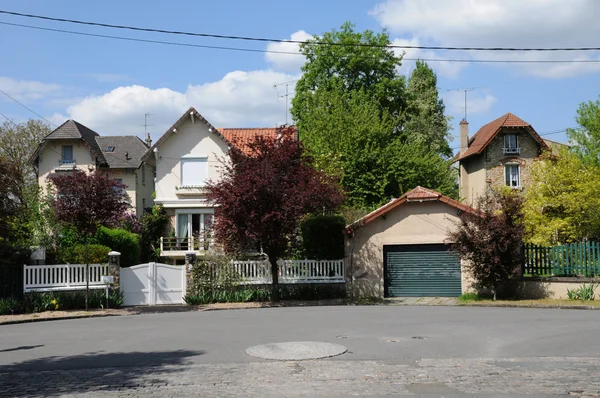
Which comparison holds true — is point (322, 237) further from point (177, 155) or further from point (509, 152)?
point (509, 152)

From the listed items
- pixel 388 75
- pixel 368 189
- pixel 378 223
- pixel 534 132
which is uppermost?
pixel 388 75

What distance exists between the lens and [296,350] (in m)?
11.7

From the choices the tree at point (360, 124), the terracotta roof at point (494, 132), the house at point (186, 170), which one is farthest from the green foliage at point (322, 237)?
the terracotta roof at point (494, 132)

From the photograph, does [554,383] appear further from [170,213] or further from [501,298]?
[170,213]

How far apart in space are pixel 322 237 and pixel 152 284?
7.05 metres

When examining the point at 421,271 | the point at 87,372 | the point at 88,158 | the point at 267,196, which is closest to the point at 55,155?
the point at 88,158

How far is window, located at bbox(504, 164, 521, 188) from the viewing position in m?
45.6

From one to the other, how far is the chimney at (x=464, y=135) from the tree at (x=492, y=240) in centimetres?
2788

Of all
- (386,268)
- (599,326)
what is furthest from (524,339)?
(386,268)

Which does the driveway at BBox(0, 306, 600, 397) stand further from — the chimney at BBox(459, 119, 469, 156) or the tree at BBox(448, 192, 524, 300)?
the chimney at BBox(459, 119, 469, 156)

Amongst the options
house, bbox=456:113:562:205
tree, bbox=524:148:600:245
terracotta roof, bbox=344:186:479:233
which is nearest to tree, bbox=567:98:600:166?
house, bbox=456:113:562:205

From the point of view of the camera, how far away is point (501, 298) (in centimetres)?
2359

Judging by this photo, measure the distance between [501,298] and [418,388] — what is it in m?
16.2

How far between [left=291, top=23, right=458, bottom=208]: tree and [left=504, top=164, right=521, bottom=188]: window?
4669mm
